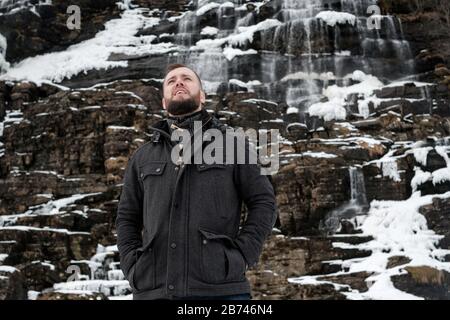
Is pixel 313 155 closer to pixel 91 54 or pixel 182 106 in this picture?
pixel 91 54

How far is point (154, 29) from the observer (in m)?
30.0

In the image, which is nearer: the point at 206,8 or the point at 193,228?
the point at 193,228

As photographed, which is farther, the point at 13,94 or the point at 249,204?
the point at 13,94

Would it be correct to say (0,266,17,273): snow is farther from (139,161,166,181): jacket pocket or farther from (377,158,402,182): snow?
(139,161,166,181): jacket pocket

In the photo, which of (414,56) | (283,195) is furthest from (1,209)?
(414,56)

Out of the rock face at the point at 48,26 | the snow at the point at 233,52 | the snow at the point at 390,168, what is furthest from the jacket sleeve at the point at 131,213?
the rock face at the point at 48,26

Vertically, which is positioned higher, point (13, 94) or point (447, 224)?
point (13, 94)

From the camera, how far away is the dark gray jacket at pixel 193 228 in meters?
2.39

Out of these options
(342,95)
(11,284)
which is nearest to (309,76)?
(342,95)

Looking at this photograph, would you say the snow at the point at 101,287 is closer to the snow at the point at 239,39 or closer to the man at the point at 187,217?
the man at the point at 187,217

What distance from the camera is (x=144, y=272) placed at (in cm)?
247

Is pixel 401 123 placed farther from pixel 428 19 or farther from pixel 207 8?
pixel 207 8

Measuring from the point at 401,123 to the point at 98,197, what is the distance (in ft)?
34.9

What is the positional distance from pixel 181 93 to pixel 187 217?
62 centimetres
